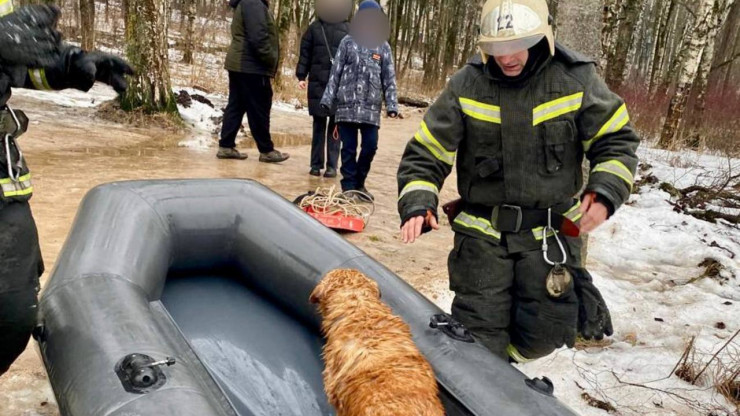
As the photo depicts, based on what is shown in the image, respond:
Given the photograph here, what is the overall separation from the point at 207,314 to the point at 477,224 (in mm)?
1276

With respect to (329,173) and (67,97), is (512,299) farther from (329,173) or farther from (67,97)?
(67,97)

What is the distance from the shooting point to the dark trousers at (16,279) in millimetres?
1900

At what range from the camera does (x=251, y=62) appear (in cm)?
617

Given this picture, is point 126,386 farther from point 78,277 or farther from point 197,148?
point 197,148

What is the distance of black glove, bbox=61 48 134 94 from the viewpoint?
1.86 m

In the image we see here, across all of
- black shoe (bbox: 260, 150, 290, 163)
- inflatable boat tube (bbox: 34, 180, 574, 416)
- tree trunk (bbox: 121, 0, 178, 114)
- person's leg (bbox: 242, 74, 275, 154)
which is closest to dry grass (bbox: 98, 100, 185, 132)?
tree trunk (bbox: 121, 0, 178, 114)

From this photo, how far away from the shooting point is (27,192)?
6.48ft

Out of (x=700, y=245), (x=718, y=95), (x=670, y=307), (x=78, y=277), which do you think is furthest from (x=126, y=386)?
(x=718, y=95)

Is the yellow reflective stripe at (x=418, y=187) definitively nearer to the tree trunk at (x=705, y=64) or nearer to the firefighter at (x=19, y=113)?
the firefighter at (x=19, y=113)

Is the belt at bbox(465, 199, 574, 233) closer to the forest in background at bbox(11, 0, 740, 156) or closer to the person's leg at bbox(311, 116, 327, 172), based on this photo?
the forest in background at bbox(11, 0, 740, 156)

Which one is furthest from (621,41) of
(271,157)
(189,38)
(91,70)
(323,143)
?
(91,70)

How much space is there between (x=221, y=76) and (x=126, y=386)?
1173 centimetres

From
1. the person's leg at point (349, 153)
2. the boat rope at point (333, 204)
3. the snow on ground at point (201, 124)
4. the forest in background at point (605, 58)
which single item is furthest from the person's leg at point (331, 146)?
the forest in background at point (605, 58)

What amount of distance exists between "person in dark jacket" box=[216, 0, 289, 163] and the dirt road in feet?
1.85
